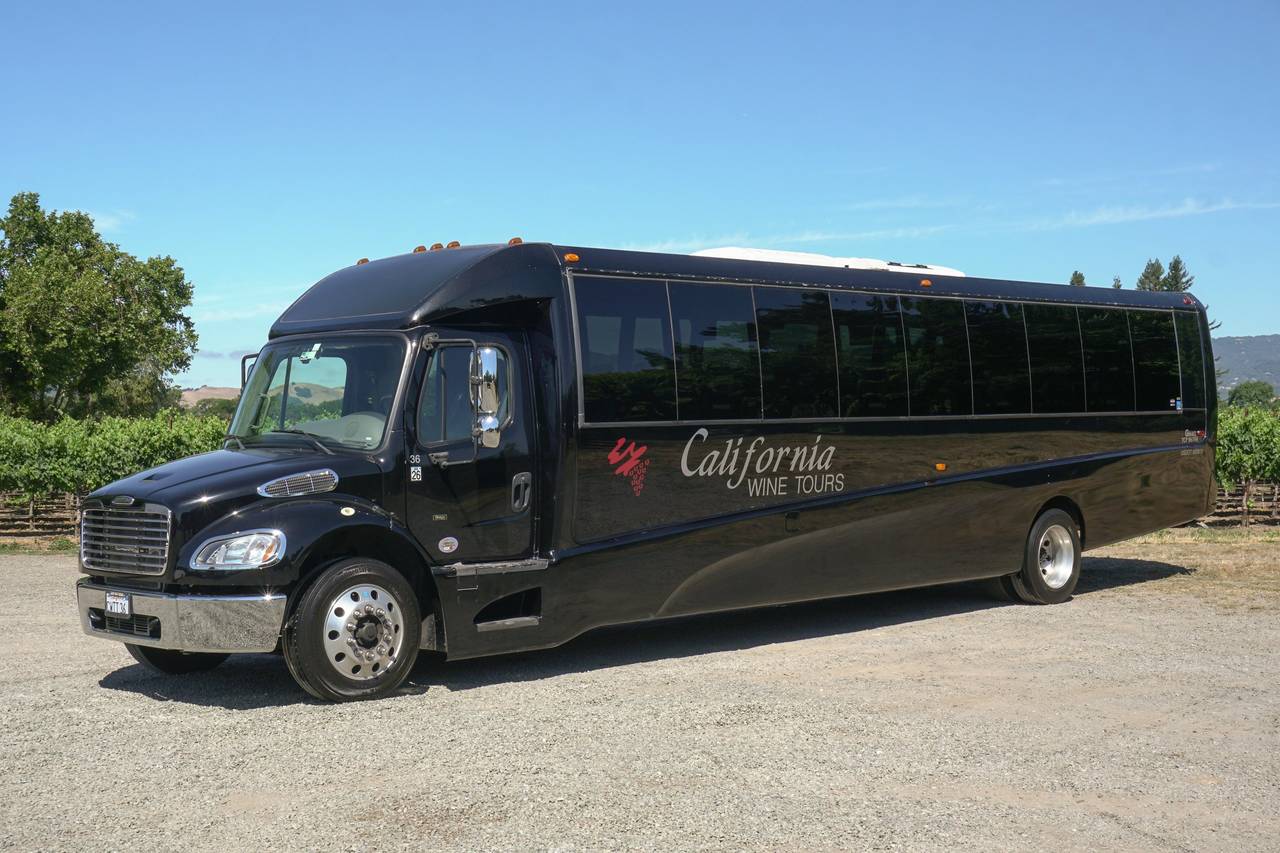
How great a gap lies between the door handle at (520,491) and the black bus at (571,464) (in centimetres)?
1

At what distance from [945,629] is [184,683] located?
22.3 ft

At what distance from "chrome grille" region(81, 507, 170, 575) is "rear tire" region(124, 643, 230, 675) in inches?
37.6

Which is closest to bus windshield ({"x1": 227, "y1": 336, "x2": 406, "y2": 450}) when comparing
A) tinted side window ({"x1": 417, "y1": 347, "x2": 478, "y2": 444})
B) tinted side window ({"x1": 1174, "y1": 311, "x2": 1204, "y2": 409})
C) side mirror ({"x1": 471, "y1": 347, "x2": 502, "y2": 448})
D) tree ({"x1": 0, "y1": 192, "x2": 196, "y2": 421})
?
tinted side window ({"x1": 417, "y1": 347, "x2": 478, "y2": 444})

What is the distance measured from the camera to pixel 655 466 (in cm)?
1058

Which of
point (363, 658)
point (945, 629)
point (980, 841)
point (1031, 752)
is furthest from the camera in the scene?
point (945, 629)

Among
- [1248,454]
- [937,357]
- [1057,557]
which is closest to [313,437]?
[937,357]

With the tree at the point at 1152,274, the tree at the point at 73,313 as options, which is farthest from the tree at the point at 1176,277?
the tree at the point at 73,313

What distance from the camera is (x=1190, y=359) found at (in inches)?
617

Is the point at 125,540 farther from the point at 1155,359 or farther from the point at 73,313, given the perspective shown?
the point at 73,313

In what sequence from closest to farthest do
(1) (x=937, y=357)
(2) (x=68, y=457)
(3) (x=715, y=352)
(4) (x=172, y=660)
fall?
(4) (x=172, y=660) < (3) (x=715, y=352) < (1) (x=937, y=357) < (2) (x=68, y=457)

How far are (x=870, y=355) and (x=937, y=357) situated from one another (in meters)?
0.99

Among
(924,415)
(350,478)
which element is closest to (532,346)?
(350,478)

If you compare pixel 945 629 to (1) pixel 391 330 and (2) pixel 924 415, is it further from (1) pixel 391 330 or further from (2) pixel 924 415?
(1) pixel 391 330

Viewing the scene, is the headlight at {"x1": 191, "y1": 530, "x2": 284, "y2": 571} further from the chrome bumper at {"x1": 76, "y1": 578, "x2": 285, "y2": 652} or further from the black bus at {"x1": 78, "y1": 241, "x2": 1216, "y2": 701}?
the chrome bumper at {"x1": 76, "y1": 578, "x2": 285, "y2": 652}
